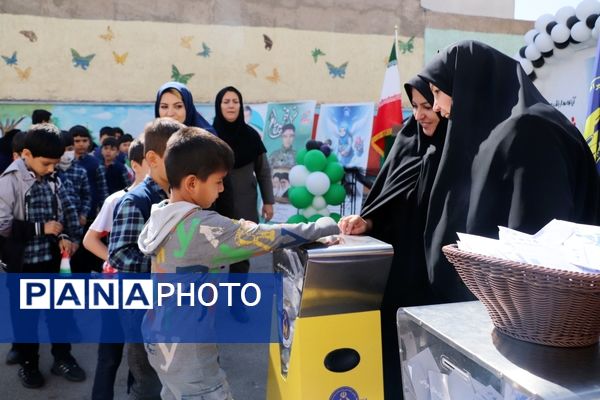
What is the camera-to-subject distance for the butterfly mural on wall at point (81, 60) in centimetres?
691

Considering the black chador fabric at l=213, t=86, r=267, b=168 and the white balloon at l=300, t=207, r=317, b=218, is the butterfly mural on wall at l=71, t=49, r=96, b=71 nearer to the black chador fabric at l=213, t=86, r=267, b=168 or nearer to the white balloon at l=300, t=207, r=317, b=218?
the white balloon at l=300, t=207, r=317, b=218

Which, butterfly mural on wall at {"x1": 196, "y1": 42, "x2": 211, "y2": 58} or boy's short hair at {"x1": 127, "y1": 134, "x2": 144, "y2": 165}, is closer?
boy's short hair at {"x1": 127, "y1": 134, "x2": 144, "y2": 165}

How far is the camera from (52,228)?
279 cm

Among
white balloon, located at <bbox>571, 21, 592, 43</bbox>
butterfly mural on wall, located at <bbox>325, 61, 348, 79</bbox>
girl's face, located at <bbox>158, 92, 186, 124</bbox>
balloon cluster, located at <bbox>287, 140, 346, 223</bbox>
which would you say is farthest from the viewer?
butterfly mural on wall, located at <bbox>325, 61, 348, 79</bbox>

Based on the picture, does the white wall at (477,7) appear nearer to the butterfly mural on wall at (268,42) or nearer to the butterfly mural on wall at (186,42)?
the butterfly mural on wall at (268,42)

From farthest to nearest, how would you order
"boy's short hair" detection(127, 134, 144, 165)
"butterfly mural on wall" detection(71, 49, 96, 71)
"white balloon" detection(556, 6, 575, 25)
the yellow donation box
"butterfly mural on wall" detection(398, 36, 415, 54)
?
"butterfly mural on wall" detection(398, 36, 415, 54) → "butterfly mural on wall" detection(71, 49, 96, 71) → "white balloon" detection(556, 6, 575, 25) → "boy's short hair" detection(127, 134, 144, 165) → the yellow donation box

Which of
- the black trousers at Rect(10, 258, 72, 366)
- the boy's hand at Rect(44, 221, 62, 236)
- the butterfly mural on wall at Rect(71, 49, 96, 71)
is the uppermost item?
the butterfly mural on wall at Rect(71, 49, 96, 71)

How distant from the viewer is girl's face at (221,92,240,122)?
360 cm

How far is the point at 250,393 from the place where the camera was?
2807 mm

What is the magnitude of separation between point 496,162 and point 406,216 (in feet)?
1.99

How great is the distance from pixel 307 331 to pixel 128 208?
849mm

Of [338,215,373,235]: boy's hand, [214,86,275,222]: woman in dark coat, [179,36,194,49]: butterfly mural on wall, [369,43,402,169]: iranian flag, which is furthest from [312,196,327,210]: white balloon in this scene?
[338,215,373,235]: boy's hand

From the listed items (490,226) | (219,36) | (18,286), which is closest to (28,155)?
(18,286)

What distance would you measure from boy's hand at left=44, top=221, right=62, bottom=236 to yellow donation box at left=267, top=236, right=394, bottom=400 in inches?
69.5
